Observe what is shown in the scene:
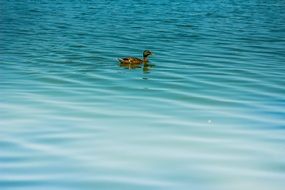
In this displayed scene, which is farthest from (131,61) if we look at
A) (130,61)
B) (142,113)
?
(142,113)

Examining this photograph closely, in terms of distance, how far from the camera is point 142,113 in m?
12.5

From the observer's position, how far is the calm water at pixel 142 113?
8.48m

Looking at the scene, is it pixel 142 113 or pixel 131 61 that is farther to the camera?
pixel 131 61

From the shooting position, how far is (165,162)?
905cm

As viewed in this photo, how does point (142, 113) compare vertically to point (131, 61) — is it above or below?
below

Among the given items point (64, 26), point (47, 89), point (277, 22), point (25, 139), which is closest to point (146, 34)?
point (64, 26)

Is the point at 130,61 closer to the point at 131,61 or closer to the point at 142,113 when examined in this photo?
the point at 131,61

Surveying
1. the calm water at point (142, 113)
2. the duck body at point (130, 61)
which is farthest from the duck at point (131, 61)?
the calm water at point (142, 113)

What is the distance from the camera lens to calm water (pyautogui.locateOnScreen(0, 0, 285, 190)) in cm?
848

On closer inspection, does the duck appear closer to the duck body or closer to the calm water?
the duck body

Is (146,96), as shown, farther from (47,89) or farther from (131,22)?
(131,22)

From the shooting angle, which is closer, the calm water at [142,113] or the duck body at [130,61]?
the calm water at [142,113]

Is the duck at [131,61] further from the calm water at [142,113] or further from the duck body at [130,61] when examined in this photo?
the calm water at [142,113]

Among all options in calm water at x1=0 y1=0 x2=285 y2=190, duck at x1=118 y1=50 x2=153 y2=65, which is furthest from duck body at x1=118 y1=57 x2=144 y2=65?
calm water at x1=0 y1=0 x2=285 y2=190
